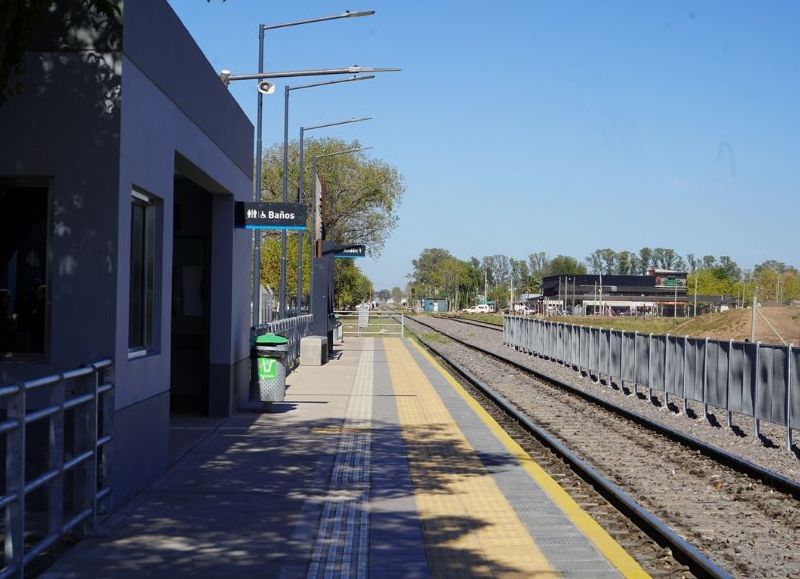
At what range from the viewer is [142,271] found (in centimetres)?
1038

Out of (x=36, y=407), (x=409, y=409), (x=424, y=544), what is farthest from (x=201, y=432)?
(x=424, y=544)

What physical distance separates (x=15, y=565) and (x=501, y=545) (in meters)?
3.41

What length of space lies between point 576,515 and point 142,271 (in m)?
4.60

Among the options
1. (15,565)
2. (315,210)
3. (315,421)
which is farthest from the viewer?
(315,210)

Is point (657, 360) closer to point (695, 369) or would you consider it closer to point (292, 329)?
point (695, 369)

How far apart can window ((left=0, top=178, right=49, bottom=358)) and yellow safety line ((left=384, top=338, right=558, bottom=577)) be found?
359cm

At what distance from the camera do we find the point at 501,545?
26.0 feet

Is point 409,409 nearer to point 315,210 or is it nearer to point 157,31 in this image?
point 157,31

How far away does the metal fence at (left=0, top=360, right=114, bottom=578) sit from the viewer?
20.3 feet

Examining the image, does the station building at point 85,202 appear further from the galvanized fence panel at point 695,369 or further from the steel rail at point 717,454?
the galvanized fence panel at point 695,369

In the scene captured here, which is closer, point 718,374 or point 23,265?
point 23,265

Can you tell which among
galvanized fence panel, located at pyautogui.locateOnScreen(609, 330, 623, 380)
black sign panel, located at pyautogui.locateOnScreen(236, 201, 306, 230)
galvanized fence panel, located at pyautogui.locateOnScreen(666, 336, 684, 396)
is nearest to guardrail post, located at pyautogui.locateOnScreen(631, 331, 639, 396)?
galvanized fence panel, located at pyautogui.locateOnScreen(609, 330, 623, 380)

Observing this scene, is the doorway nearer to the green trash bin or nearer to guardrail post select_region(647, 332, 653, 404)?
the green trash bin

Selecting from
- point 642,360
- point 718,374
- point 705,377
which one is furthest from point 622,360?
point 718,374
